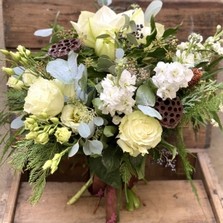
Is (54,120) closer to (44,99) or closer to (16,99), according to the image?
(44,99)

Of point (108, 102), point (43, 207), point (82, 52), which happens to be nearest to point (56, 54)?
point (82, 52)

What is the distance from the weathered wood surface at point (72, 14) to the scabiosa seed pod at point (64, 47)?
0.27 m

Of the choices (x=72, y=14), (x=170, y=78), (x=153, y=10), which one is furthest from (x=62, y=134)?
(x=72, y=14)

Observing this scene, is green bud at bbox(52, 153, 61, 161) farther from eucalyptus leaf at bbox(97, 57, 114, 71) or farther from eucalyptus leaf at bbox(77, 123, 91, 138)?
eucalyptus leaf at bbox(97, 57, 114, 71)

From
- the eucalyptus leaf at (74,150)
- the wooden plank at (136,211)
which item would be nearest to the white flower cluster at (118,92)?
the eucalyptus leaf at (74,150)

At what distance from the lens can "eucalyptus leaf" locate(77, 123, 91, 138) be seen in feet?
3.52

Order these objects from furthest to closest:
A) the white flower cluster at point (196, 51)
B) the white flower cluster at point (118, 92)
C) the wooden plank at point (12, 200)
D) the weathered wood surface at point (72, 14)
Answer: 1. the weathered wood surface at point (72, 14)
2. the wooden plank at point (12, 200)
3. the white flower cluster at point (196, 51)
4. the white flower cluster at point (118, 92)

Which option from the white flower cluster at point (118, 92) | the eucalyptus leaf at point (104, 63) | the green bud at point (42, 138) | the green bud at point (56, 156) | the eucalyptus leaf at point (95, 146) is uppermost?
the eucalyptus leaf at point (104, 63)

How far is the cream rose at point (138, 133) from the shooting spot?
43.2 inches

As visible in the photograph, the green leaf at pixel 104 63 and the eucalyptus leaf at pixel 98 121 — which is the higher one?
the green leaf at pixel 104 63

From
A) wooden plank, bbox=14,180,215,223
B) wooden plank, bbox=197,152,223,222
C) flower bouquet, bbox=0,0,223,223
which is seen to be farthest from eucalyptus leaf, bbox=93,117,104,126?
wooden plank, bbox=197,152,223,222

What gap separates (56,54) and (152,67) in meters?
0.21

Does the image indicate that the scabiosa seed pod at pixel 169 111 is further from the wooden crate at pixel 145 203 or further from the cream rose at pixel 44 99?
the wooden crate at pixel 145 203

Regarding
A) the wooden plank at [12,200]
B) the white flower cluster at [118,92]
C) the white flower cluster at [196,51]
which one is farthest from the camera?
the wooden plank at [12,200]
